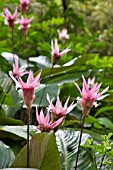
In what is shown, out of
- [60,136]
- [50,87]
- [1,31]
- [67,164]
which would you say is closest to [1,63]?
[1,31]

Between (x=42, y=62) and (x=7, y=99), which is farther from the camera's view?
(x=42, y=62)

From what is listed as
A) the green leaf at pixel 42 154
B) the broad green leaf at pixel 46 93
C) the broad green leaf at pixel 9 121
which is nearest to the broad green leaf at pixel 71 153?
the green leaf at pixel 42 154

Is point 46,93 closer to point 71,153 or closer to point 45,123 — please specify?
point 71,153

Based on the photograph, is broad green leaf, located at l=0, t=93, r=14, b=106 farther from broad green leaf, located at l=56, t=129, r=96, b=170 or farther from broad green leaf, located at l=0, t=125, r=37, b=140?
broad green leaf, located at l=56, t=129, r=96, b=170

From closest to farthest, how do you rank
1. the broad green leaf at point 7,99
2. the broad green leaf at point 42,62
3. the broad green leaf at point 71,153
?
the broad green leaf at point 71,153
the broad green leaf at point 7,99
the broad green leaf at point 42,62

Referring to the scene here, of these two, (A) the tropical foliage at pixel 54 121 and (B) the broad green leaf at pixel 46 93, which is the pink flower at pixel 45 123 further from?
(B) the broad green leaf at pixel 46 93

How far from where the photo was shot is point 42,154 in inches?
34.9

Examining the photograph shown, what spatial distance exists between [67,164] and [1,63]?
1101 millimetres

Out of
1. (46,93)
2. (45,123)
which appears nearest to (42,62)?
(46,93)

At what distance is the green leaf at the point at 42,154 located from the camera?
87cm

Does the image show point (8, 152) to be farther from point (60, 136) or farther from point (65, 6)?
point (65, 6)

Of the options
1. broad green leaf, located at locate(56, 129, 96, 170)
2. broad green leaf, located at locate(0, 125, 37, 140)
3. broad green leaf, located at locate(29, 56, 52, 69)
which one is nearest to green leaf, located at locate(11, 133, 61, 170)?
broad green leaf, located at locate(56, 129, 96, 170)

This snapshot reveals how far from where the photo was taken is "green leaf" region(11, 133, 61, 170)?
2.86 feet

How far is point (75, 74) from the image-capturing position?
1.89m
